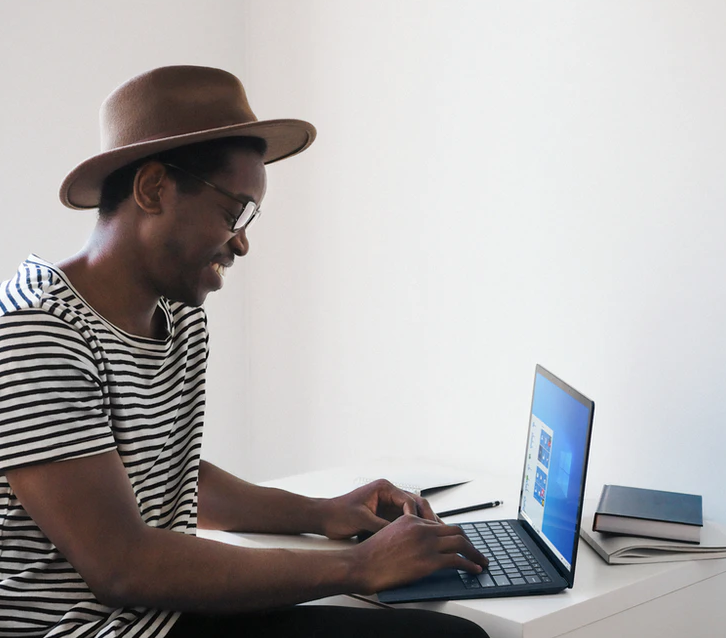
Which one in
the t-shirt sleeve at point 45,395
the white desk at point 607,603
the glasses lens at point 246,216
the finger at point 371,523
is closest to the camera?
the t-shirt sleeve at point 45,395

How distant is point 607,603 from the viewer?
1.13 metres

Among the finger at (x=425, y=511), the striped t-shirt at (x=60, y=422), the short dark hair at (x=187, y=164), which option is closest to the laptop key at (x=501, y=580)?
the finger at (x=425, y=511)

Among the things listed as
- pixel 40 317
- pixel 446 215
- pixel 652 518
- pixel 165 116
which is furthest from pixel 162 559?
pixel 446 215

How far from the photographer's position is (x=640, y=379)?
61.7 inches

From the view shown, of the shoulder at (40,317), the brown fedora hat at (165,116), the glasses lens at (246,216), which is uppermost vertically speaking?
the brown fedora hat at (165,116)

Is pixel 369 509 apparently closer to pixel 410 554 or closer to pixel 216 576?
pixel 410 554

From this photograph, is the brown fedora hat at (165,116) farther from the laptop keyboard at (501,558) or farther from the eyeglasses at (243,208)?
the laptop keyboard at (501,558)

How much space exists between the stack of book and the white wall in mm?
197

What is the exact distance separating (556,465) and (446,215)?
820mm

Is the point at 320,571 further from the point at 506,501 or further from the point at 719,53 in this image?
the point at 719,53

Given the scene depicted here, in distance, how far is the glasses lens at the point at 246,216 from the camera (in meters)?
1.17

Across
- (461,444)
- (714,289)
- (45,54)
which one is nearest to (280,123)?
(714,289)

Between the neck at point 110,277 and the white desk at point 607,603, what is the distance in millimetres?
440

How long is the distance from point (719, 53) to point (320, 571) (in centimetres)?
108
